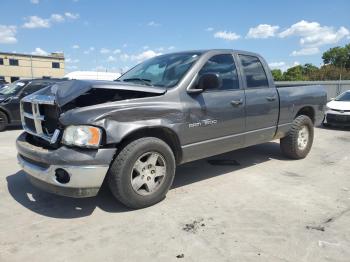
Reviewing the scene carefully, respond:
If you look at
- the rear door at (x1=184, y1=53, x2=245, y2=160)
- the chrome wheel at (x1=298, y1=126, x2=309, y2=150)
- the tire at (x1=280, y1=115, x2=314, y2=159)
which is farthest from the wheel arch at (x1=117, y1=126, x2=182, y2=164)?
the chrome wheel at (x1=298, y1=126, x2=309, y2=150)

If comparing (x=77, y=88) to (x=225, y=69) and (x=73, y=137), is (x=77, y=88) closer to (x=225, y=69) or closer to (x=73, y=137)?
(x=73, y=137)

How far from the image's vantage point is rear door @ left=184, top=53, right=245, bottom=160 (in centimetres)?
438

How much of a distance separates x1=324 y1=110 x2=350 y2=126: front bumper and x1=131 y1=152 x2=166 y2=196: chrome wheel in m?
8.77

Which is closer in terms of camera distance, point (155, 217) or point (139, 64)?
point (155, 217)

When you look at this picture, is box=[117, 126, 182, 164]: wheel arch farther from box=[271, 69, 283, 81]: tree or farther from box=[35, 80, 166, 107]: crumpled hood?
box=[271, 69, 283, 81]: tree

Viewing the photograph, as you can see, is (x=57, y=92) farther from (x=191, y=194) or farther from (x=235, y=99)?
(x=235, y=99)

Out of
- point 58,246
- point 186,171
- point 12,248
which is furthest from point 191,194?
point 12,248

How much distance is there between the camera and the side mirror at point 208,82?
168 inches

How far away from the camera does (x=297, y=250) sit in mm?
3061

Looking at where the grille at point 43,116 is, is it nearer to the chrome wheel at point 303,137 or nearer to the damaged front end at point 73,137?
the damaged front end at point 73,137

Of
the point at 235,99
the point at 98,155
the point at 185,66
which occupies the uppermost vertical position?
the point at 185,66

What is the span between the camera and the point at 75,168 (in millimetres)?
3426

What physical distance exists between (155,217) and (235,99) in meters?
2.12

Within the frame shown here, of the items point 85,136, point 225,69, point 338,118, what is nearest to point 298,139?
point 225,69
